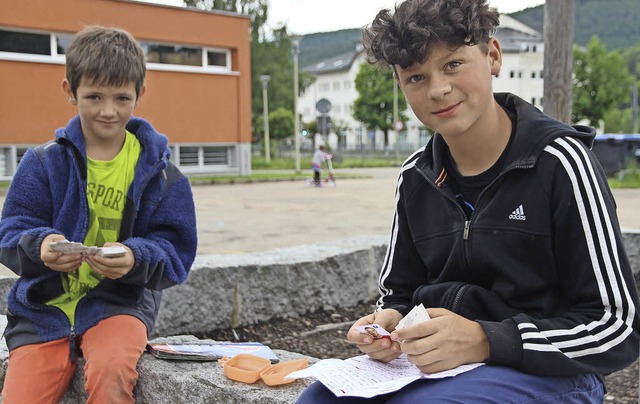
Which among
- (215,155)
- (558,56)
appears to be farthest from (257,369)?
(215,155)

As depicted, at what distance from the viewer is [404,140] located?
85.9 metres

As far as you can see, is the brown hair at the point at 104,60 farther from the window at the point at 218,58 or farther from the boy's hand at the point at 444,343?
the window at the point at 218,58

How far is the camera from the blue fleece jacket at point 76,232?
8.29 feet

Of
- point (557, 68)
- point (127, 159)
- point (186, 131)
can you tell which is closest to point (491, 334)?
point (127, 159)

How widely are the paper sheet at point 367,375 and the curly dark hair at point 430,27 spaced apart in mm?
740

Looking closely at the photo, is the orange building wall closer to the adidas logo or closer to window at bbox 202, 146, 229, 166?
window at bbox 202, 146, 229, 166

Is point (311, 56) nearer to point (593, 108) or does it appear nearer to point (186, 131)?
point (593, 108)

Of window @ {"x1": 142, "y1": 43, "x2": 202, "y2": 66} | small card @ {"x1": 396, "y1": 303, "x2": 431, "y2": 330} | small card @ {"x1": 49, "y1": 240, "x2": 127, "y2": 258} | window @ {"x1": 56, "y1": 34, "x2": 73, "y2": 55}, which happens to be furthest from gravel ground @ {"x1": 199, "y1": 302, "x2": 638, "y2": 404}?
window @ {"x1": 142, "y1": 43, "x2": 202, "y2": 66}

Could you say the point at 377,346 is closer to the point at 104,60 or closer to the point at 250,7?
the point at 104,60

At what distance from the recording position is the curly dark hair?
177 centimetres

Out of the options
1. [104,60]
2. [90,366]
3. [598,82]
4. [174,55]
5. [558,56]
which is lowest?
[90,366]

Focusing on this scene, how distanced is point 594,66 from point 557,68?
4466 centimetres

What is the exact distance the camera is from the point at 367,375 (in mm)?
1729

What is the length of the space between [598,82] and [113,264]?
154 ft
